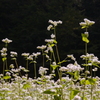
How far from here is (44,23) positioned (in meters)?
16.6

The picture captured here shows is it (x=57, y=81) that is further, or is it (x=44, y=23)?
(x=44, y=23)

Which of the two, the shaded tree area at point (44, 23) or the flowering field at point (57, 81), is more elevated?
the shaded tree area at point (44, 23)

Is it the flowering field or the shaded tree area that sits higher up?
the shaded tree area

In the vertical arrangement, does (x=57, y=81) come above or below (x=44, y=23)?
below

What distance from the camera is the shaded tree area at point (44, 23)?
51.3 ft

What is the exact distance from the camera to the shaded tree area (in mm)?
15625

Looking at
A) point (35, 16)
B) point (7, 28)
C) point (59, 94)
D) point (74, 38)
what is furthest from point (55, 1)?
point (59, 94)

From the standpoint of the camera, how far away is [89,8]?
17625mm

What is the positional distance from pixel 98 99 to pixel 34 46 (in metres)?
13.0

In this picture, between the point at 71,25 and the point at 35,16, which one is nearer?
the point at 71,25

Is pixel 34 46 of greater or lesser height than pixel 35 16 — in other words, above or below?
below

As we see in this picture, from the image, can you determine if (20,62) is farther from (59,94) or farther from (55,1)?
(59,94)

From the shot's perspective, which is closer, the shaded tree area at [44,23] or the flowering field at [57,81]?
the flowering field at [57,81]

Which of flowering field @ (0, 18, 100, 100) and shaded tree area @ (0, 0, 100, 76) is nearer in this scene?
flowering field @ (0, 18, 100, 100)
